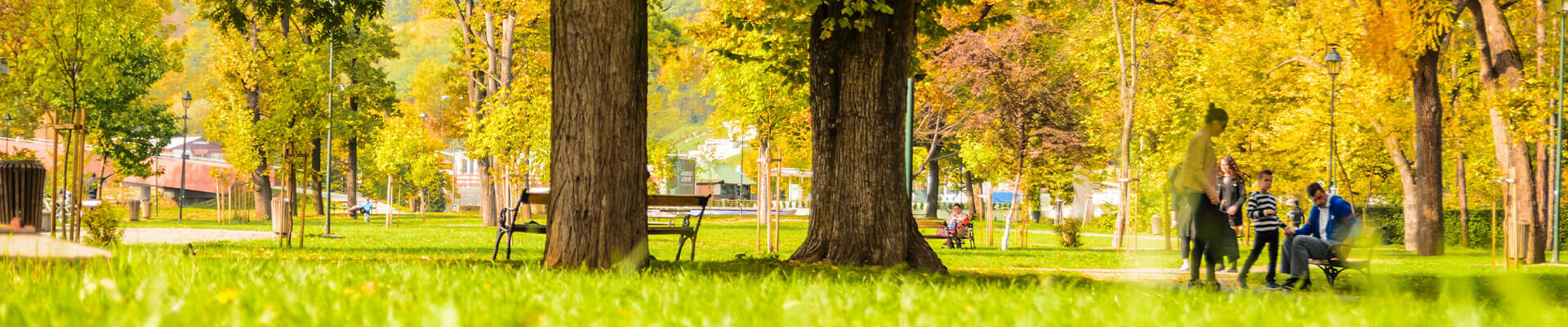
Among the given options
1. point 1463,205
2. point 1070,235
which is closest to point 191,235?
point 1070,235

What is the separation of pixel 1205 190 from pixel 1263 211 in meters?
1.99

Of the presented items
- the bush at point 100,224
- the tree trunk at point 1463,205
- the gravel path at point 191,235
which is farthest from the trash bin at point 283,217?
the tree trunk at point 1463,205

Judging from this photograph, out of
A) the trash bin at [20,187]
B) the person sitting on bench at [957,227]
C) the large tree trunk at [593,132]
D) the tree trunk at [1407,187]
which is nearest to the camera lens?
the large tree trunk at [593,132]

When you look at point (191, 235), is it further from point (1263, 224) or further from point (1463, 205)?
point (1463, 205)

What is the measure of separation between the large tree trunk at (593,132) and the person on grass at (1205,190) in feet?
13.5

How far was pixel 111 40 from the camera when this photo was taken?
17.7 meters

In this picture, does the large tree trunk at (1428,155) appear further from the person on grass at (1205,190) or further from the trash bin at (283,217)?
the trash bin at (283,217)

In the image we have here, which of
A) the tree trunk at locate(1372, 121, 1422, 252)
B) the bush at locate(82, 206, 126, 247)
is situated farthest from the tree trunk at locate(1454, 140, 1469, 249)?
the bush at locate(82, 206, 126, 247)

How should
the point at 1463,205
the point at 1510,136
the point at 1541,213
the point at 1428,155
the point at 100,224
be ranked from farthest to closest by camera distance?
the point at 1463,205 < the point at 1428,155 < the point at 1541,213 < the point at 1510,136 < the point at 100,224

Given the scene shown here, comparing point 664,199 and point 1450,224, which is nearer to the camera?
point 664,199

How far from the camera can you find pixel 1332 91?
1303 inches

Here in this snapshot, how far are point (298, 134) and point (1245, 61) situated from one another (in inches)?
1070

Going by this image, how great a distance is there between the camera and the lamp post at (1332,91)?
3183cm

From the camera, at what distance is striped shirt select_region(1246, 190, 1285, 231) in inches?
463
